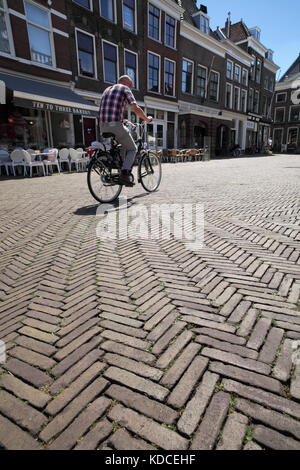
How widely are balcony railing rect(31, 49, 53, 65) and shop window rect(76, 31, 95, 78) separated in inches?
72.0

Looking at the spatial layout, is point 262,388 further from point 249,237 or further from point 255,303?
point 249,237

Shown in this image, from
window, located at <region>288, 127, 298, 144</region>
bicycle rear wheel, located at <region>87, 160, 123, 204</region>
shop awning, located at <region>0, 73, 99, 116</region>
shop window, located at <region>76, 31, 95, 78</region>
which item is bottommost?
bicycle rear wheel, located at <region>87, 160, 123, 204</region>

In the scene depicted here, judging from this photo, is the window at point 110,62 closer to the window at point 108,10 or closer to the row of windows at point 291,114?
the window at point 108,10

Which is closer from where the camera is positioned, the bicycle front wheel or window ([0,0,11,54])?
the bicycle front wheel

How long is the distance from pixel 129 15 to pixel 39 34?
22.5 feet

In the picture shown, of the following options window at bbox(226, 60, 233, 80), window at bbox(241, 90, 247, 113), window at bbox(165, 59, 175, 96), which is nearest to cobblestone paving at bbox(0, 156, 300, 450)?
window at bbox(165, 59, 175, 96)

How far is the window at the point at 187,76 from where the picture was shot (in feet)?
67.5

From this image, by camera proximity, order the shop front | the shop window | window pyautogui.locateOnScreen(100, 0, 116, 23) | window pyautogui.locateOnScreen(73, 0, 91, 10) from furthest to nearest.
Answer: window pyautogui.locateOnScreen(100, 0, 116, 23), the shop window, window pyautogui.locateOnScreen(73, 0, 91, 10), the shop front

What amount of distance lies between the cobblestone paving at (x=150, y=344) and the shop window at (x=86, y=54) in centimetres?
1425

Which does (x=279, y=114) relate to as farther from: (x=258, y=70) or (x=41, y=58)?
(x=41, y=58)

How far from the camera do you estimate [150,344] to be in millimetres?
1463

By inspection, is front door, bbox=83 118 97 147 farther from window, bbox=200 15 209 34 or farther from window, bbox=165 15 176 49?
window, bbox=200 15 209 34

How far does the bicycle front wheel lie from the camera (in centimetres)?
528

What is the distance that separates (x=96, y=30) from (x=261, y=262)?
16466 millimetres
